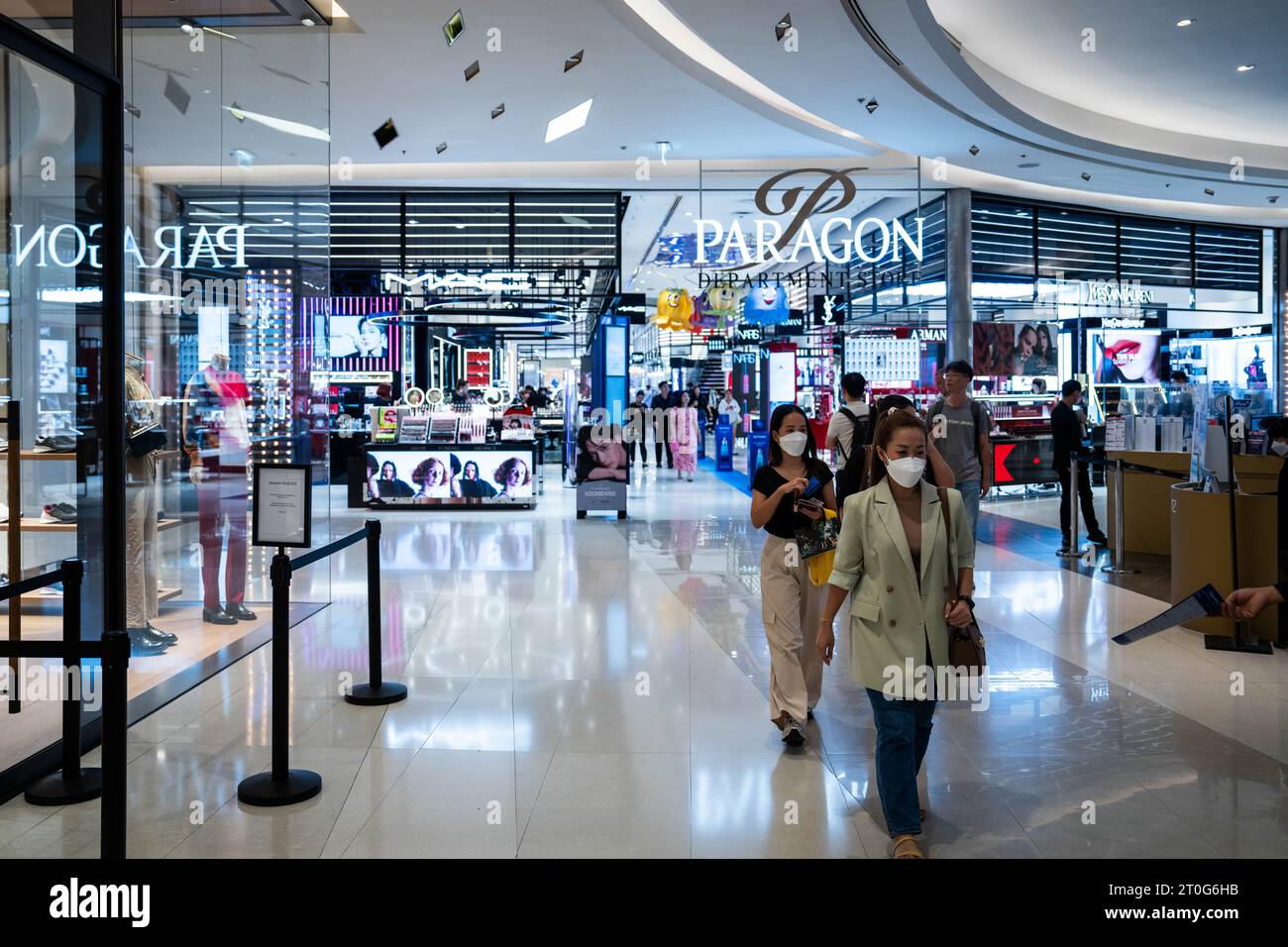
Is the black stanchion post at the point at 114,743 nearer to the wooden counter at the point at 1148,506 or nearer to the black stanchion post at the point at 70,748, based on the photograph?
the black stanchion post at the point at 70,748

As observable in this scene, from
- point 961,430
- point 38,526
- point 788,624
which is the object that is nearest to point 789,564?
point 788,624

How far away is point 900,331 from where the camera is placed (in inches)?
699

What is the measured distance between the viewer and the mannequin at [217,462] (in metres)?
7.21

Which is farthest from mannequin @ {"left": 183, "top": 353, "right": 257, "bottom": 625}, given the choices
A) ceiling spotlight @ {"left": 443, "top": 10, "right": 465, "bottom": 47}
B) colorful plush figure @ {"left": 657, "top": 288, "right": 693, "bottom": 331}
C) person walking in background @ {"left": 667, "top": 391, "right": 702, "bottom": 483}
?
colorful plush figure @ {"left": 657, "top": 288, "right": 693, "bottom": 331}

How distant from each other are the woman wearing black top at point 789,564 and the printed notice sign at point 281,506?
6.43 feet

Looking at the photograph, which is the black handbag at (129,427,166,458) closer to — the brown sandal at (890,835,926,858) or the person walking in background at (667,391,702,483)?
the brown sandal at (890,835,926,858)

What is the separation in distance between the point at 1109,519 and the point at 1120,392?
7.54m

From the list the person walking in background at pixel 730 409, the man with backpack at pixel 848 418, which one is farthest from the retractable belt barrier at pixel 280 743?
the person walking in background at pixel 730 409

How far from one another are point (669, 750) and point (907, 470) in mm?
1739

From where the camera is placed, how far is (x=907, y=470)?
3.59 metres

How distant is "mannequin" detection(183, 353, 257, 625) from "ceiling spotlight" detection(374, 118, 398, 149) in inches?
180

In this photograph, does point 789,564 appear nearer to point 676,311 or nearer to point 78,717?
point 78,717
